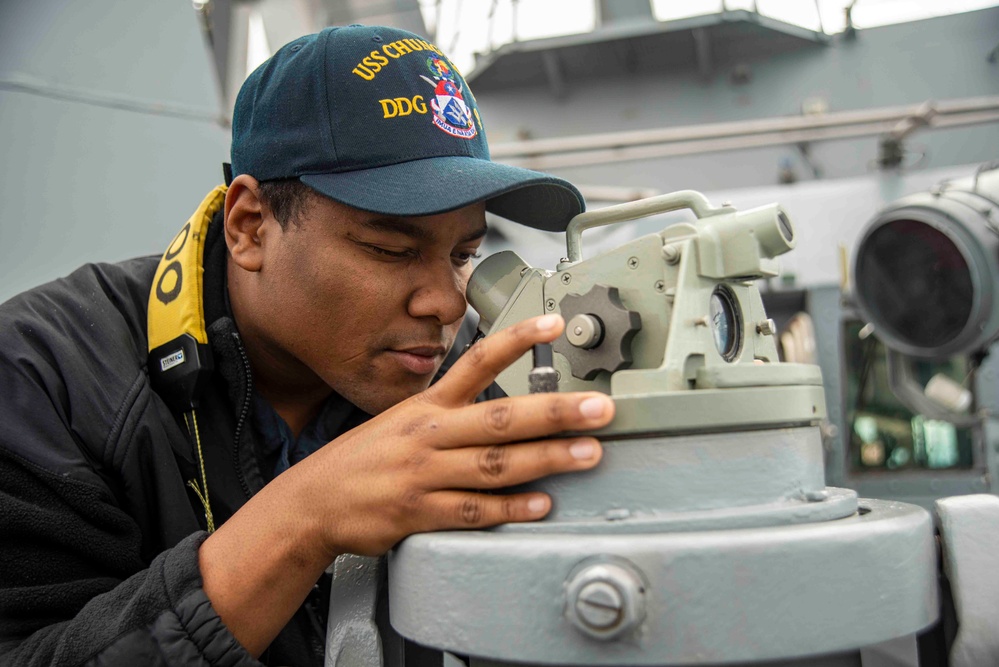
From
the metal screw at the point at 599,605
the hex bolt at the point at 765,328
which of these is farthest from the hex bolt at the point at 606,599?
the hex bolt at the point at 765,328

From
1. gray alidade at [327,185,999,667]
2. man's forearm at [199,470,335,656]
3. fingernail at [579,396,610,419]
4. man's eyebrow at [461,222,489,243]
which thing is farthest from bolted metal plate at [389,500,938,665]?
man's eyebrow at [461,222,489,243]

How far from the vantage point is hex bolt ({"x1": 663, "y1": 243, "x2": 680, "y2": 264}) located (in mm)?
915

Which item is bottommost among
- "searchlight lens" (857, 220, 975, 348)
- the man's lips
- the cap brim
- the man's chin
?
"searchlight lens" (857, 220, 975, 348)

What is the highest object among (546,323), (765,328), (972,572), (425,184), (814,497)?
(425,184)

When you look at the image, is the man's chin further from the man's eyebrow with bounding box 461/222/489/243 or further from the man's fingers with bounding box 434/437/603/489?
the man's fingers with bounding box 434/437/603/489

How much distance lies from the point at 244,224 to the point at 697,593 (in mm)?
999

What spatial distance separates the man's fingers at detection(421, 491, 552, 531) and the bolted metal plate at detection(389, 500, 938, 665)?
39 mm

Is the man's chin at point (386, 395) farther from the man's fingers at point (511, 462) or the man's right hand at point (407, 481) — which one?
the man's fingers at point (511, 462)

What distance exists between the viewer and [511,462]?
2.69 feet

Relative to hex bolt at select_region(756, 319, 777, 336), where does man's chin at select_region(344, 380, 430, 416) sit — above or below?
below

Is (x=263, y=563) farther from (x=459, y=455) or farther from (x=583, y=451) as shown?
(x=583, y=451)

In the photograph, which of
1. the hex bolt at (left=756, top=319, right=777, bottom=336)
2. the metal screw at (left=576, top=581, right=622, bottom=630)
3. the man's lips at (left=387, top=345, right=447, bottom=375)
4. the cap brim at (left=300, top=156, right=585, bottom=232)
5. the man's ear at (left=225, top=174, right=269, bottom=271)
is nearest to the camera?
the metal screw at (left=576, top=581, right=622, bottom=630)

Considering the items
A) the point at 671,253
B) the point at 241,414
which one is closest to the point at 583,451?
the point at 671,253

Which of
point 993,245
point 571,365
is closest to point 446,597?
point 571,365
